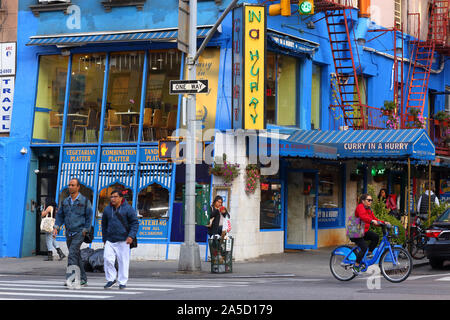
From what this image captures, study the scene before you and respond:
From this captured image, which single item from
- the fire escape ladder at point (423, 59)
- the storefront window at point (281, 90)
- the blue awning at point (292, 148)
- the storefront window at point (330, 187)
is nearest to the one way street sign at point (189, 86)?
the blue awning at point (292, 148)

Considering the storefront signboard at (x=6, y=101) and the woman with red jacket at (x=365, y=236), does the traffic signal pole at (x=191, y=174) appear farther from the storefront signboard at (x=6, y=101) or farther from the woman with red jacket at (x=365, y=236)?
the storefront signboard at (x=6, y=101)

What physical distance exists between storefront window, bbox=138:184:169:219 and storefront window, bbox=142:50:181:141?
4.94ft

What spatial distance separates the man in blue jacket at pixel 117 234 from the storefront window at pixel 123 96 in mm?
9224

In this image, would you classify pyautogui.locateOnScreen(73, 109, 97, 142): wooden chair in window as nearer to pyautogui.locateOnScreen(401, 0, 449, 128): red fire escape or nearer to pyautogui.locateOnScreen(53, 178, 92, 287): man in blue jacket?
pyautogui.locateOnScreen(53, 178, 92, 287): man in blue jacket

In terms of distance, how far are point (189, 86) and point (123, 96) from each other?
19.2 ft

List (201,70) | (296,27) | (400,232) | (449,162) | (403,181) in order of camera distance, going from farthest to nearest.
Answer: (403,181)
(449,162)
(296,27)
(201,70)
(400,232)

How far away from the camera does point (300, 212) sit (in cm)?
2439

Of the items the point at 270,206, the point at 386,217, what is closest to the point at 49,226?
the point at 270,206

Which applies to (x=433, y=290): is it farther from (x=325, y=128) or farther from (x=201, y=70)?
(x=325, y=128)

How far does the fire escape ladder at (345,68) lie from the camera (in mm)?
25172

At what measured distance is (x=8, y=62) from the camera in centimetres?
2417

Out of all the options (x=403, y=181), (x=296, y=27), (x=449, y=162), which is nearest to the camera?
(x=296, y=27)
